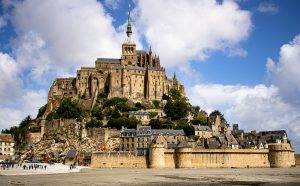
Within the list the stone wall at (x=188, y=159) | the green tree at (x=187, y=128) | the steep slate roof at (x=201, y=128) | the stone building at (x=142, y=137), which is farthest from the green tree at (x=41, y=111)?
the stone wall at (x=188, y=159)

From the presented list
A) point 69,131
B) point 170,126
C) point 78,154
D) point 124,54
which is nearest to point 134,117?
point 170,126

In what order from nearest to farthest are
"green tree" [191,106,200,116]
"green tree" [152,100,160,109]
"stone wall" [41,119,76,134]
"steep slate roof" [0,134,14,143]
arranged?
"stone wall" [41,119,76,134] → "steep slate roof" [0,134,14,143] → "green tree" [152,100,160,109] → "green tree" [191,106,200,116]

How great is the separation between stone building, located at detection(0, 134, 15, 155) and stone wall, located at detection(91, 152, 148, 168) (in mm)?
28541

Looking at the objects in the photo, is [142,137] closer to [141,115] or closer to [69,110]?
[141,115]

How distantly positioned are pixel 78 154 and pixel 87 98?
29.3 meters

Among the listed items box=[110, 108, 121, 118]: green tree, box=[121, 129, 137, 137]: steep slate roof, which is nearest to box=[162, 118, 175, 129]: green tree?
box=[110, 108, 121, 118]: green tree

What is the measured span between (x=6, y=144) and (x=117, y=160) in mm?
31520

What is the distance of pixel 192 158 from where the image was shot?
200 ft

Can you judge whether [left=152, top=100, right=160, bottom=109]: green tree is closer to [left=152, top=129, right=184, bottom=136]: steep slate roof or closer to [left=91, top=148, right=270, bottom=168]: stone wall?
[left=152, top=129, right=184, bottom=136]: steep slate roof

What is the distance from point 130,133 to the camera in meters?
69.8

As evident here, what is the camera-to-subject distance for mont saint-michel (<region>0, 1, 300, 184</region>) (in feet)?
198

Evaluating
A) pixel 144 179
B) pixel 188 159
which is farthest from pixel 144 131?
pixel 144 179

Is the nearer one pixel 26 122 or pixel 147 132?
pixel 147 132

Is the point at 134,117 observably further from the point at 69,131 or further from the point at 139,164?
the point at 139,164
